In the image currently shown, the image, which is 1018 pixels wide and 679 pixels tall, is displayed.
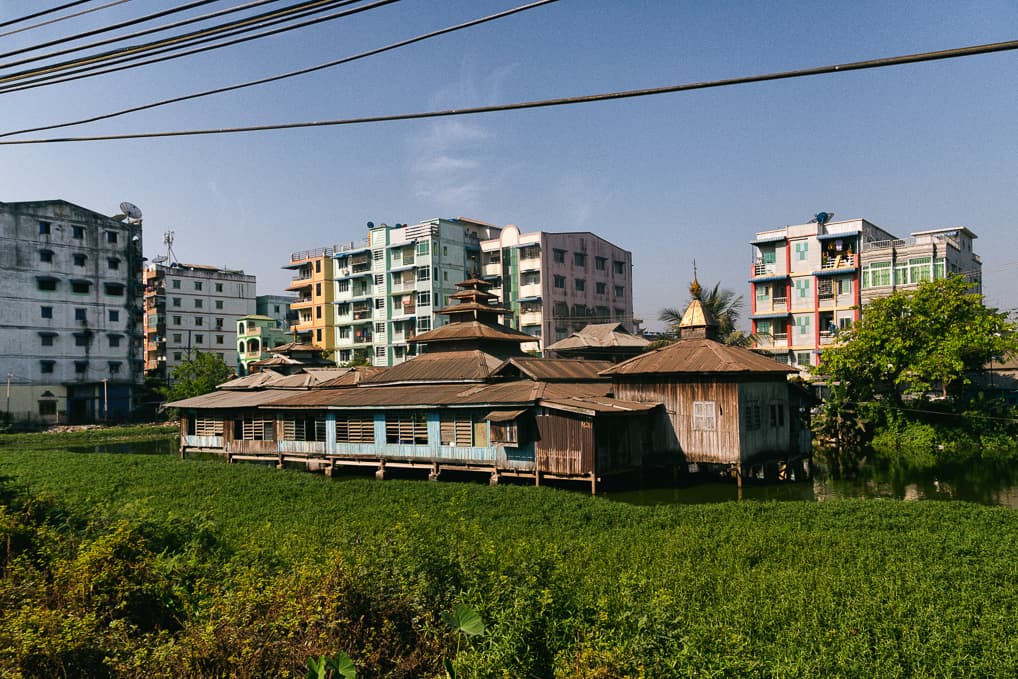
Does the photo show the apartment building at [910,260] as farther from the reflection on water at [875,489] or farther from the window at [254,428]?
the window at [254,428]

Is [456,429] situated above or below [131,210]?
below

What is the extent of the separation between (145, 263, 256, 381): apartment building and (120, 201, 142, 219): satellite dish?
10.4 meters

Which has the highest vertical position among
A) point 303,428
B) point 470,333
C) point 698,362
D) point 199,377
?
point 470,333

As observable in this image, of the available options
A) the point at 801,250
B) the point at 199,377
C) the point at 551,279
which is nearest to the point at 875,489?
the point at 801,250

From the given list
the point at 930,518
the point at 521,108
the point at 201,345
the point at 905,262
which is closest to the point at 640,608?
the point at 521,108

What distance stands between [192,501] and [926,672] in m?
21.0

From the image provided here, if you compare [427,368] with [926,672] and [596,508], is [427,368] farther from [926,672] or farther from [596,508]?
[926,672]

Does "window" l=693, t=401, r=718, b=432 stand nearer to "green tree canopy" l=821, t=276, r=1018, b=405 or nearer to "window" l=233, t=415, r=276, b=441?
"green tree canopy" l=821, t=276, r=1018, b=405

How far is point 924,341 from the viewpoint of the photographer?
3766 cm

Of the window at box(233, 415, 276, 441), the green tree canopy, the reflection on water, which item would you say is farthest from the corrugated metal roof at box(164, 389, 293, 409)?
the green tree canopy

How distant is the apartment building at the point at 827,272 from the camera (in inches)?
1850

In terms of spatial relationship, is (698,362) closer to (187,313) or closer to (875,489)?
(875,489)

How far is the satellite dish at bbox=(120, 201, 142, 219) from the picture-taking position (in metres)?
71.0

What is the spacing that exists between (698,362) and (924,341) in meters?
18.2
